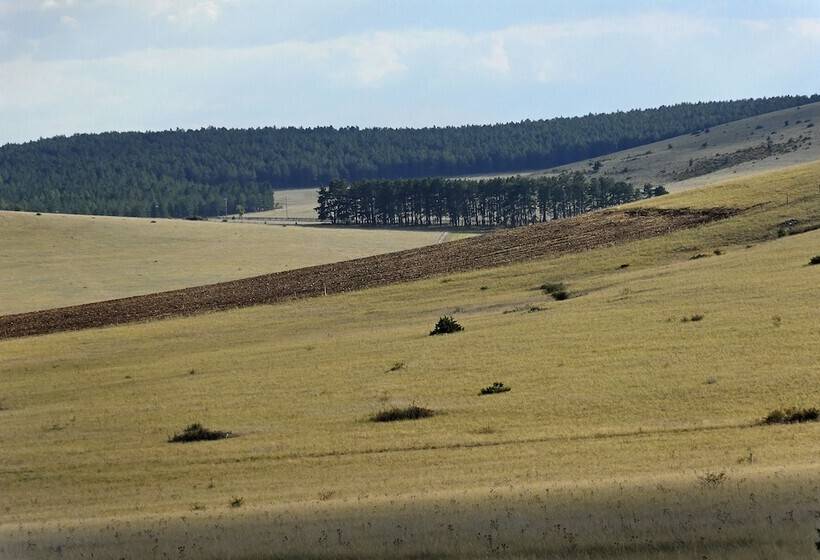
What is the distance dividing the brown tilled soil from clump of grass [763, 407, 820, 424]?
150 ft

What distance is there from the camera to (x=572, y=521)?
72.6ft

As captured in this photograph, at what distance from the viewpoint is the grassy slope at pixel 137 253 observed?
104500mm

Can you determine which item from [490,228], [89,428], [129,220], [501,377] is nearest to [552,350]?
[501,377]

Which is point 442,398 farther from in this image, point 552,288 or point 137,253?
point 137,253

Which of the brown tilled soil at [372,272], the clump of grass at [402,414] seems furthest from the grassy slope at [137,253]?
the clump of grass at [402,414]

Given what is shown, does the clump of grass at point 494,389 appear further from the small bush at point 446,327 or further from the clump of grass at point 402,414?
the small bush at point 446,327

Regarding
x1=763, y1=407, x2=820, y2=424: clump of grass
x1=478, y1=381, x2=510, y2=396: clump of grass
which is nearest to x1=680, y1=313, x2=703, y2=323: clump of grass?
x1=478, y1=381, x2=510, y2=396: clump of grass

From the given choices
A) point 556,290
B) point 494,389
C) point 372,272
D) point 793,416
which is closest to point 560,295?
point 556,290

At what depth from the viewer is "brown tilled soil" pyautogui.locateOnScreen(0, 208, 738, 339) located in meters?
72.9

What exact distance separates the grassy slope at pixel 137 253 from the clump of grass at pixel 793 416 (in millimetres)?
72770

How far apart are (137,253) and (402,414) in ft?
329

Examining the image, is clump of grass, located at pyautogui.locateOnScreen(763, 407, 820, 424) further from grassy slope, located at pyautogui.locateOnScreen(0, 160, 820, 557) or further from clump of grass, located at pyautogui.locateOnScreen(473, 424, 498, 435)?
clump of grass, located at pyautogui.locateOnScreen(473, 424, 498, 435)

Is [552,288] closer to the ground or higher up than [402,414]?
closer to the ground

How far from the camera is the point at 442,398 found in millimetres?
36312
